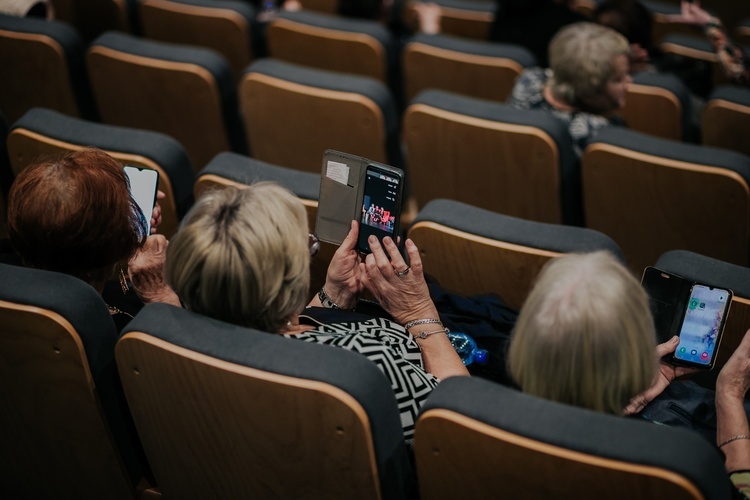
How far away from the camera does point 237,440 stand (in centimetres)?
130

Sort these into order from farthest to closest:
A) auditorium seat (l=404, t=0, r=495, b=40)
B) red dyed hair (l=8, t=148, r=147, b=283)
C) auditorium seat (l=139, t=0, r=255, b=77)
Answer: auditorium seat (l=404, t=0, r=495, b=40) < auditorium seat (l=139, t=0, r=255, b=77) < red dyed hair (l=8, t=148, r=147, b=283)

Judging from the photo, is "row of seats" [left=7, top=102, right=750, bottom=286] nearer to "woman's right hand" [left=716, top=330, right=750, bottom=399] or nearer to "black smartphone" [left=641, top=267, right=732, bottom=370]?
"black smartphone" [left=641, top=267, right=732, bottom=370]

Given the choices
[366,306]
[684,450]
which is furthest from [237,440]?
[684,450]

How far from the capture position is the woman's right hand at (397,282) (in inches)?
60.9

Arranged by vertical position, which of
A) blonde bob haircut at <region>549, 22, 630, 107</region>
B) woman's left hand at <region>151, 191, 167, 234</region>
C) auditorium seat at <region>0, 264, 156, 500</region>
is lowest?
auditorium seat at <region>0, 264, 156, 500</region>

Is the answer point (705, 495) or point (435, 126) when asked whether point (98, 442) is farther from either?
point (435, 126)

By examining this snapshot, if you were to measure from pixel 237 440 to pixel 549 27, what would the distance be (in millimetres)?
2481

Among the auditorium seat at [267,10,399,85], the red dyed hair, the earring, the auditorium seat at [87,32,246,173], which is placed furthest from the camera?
the auditorium seat at [267,10,399,85]

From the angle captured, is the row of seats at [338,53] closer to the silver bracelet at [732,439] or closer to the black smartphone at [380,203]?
the black smartphone at [380,203]

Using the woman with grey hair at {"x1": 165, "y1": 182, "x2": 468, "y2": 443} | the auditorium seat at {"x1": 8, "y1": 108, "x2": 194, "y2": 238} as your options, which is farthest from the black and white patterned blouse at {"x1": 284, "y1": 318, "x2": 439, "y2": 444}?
the auditorium seat at {"x1": 8, "y1": 108, "x2": 194, "y2": 238}

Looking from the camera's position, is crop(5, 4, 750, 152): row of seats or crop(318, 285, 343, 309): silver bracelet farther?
crop(5, 4, 750, 152): row of seats

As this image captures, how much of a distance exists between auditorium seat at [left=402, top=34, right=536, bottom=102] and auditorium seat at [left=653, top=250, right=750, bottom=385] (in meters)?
1.30

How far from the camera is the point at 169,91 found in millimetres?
2496

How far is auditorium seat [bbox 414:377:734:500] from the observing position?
1.04m
